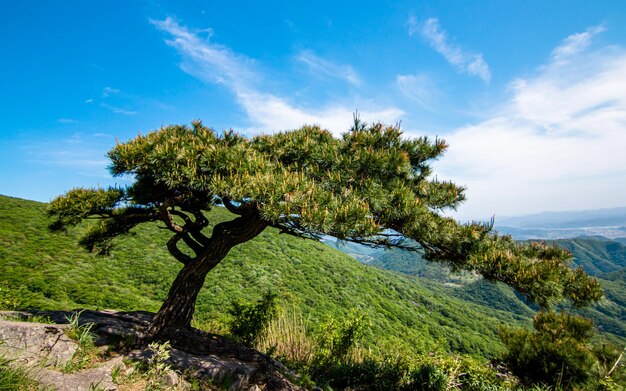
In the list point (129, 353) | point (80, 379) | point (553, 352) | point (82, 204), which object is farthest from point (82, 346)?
point (553, 352)

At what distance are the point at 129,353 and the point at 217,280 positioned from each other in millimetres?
12906

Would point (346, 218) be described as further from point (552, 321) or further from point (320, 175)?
point (552, 321)

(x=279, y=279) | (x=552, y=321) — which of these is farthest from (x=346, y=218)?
(x=279, y=279)

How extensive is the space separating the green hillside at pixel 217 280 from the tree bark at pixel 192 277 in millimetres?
1797

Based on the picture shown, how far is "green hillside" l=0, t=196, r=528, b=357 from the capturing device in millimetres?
10614

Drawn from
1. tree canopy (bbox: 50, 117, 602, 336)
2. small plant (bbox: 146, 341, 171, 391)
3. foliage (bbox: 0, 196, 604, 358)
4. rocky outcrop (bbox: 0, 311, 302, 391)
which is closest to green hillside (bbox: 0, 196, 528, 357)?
foliage (bbox: 0, 196, 604, 358)

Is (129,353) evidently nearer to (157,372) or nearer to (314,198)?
(157,372)

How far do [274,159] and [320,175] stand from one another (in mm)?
969

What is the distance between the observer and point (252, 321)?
7.13 meters

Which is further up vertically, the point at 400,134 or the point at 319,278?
the point at 400,134

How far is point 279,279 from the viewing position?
19.4 metres

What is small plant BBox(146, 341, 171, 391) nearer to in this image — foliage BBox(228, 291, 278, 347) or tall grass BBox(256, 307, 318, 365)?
tall grass BBox(256, 307, 318, 365)

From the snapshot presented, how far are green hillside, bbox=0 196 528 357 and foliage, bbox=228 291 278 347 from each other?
141 cm

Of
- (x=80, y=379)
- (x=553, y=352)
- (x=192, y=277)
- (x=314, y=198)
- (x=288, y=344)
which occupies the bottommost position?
(x=288, y=344)
